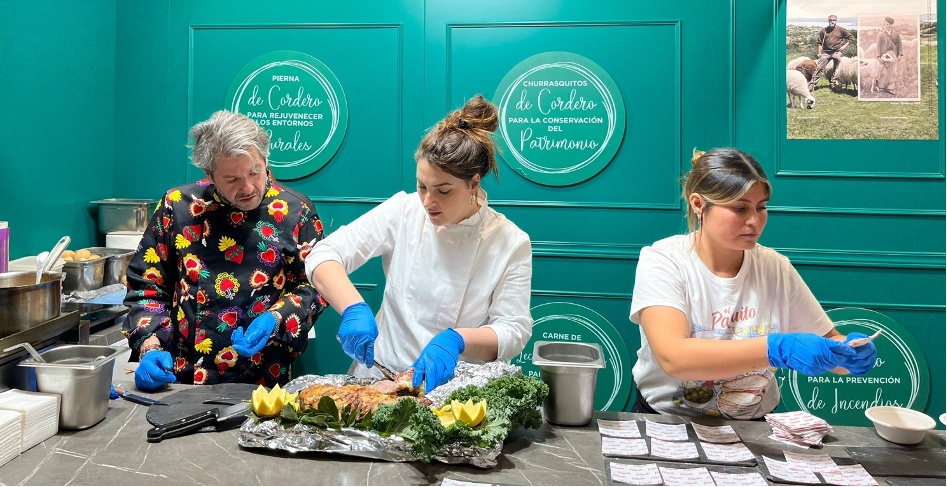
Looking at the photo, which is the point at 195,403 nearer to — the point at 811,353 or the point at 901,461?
the point at 811,353

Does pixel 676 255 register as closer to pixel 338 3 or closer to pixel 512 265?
pixel 512 265

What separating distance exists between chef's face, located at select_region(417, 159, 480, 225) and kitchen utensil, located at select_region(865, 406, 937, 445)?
1.30m

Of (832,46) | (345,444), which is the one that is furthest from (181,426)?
(832,46)

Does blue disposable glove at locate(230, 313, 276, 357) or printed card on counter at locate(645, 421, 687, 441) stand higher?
blue disposable glove at locate(230, 313, 276, 357)

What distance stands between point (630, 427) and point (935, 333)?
259 centimetres

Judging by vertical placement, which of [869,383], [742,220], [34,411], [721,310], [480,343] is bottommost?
[869,383]

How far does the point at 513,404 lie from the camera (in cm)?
184

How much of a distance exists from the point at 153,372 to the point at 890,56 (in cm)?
375

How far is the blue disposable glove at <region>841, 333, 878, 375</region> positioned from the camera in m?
1.76

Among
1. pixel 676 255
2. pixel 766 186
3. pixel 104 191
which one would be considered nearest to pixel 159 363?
pixel 676 255

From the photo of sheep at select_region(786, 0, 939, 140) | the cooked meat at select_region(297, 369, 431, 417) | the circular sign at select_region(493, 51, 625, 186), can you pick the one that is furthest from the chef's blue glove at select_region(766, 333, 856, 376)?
the photo of sheep at select_region(786, 0, 939, 140)

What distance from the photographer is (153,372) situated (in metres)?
2.13

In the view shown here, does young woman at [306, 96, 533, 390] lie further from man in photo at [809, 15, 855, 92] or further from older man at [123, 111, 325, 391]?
man in photo at [809, 15, 855, 92]

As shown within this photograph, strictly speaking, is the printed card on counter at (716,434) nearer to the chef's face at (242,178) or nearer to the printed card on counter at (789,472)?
the printed card on counter at (789,472)
